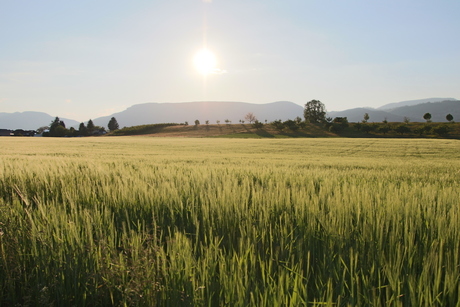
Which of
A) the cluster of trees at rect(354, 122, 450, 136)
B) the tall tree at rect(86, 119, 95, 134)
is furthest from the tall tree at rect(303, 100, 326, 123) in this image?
the tall tree at rect(86, 119, 95, 134)

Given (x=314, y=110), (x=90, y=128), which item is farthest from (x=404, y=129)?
(x=90, y=128)

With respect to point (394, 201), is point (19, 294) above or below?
below

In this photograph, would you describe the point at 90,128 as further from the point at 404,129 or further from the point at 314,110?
the point at 404,129

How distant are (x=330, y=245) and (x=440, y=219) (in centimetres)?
81

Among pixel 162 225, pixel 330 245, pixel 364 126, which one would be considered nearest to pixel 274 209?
pixel 330 245

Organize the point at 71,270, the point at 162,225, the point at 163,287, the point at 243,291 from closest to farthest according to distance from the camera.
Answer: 1. the point at 243,291
2. the point at 163,287
3. the point at 71,270
4. the point at 162,225

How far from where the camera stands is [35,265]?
4.96ft

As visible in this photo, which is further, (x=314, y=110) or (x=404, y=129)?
(x=314, y=110)

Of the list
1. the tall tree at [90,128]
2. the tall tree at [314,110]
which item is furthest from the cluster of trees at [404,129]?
the tall tree at [90,128]

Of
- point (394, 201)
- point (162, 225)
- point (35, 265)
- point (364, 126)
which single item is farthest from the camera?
point (364, 126)

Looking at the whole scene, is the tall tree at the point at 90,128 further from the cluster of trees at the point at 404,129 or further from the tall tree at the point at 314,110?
the cluster of trees at the point at 404,129

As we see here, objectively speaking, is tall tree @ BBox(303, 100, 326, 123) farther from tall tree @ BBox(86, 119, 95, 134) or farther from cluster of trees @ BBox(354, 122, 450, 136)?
tall tree @ BBox(86, 119, 95, 134)

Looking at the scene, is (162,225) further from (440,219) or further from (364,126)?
(364,126)

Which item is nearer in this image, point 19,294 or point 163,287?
point 163,287
